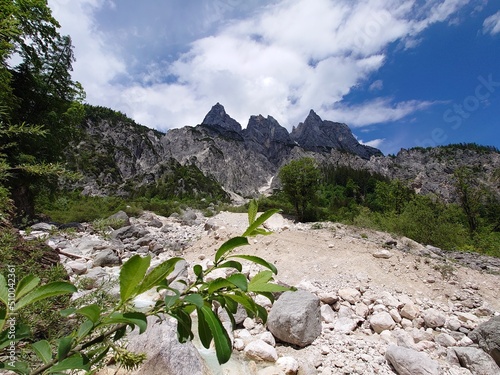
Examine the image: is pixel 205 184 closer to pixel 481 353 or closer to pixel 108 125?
pixel 108 125

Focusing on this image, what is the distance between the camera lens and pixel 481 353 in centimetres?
433

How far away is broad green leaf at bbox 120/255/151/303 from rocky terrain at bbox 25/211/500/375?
2419 mm

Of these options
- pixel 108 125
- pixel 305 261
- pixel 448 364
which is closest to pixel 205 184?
pixel 108 125

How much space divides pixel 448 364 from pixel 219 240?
843 centimetres

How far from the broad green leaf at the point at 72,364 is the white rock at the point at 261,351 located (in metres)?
4.50

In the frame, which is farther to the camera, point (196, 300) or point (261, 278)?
point (261, 278)

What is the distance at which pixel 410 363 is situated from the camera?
3990 mm

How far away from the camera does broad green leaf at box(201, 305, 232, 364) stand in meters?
0.60

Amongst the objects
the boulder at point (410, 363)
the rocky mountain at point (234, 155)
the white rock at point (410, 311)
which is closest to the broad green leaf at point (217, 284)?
the boulder at point (410, 363)

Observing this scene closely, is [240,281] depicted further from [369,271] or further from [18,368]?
[369,271]

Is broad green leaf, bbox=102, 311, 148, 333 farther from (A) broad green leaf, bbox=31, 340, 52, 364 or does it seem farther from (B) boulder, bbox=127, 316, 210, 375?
(B) boulder, bbox=127, 316, 210, 375

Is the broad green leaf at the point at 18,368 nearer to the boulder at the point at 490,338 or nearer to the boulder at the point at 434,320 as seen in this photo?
the boulder at the point at 490,338

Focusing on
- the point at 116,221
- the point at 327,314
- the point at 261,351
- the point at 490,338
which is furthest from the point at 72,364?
the point at 490,338

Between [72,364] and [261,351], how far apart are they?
4.54 meters
